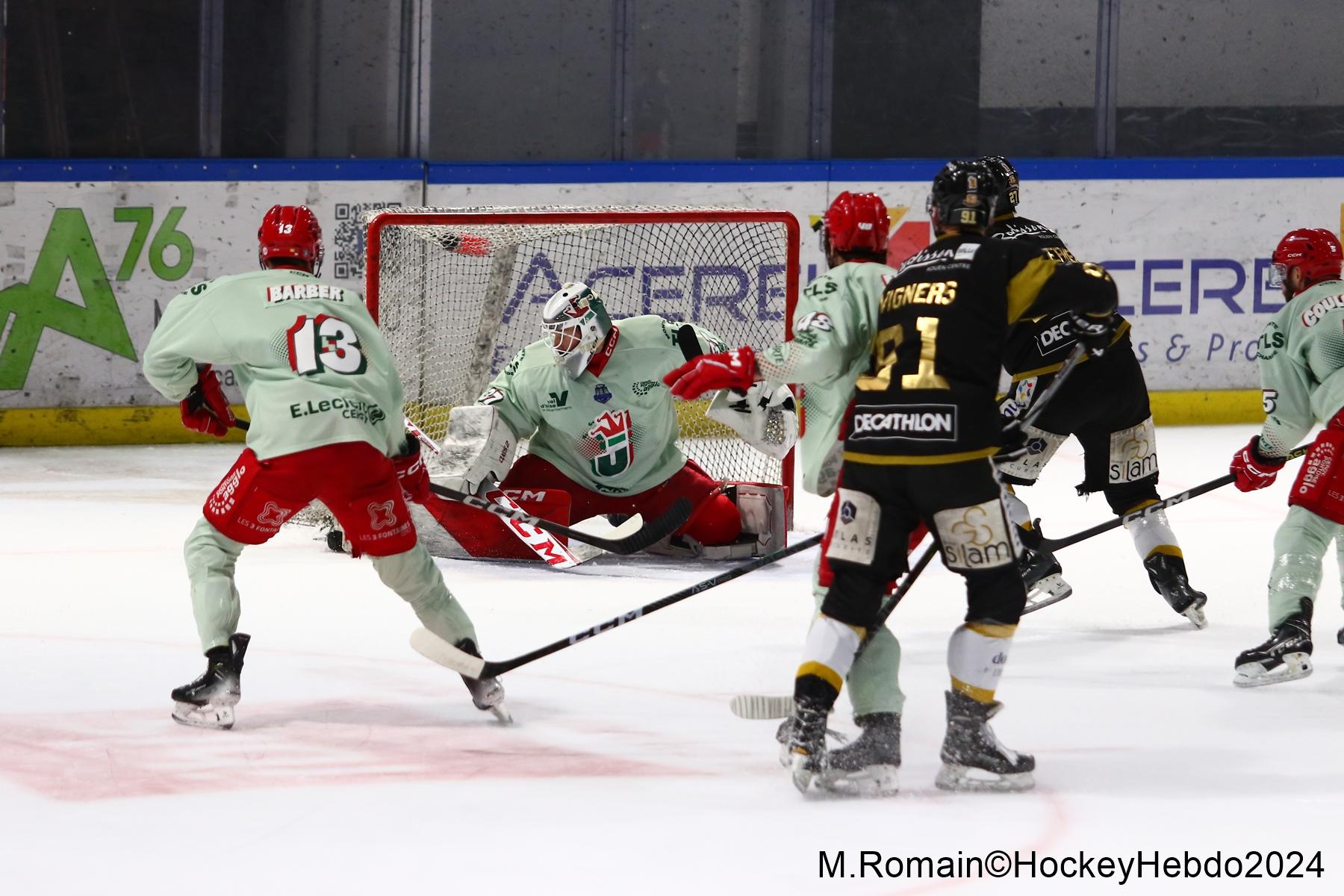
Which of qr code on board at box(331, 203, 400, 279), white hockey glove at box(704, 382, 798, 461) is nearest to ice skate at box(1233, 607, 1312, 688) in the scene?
white hockey glove at box(704, 382, 798, 461)

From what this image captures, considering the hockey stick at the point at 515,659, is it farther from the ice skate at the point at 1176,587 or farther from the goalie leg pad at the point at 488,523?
the goalie leg pad at the point at 488,523

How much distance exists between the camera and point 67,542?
5.75m

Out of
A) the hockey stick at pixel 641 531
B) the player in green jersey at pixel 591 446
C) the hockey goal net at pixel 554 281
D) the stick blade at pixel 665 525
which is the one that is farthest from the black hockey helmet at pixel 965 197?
the hockey goal net at pixel 554 281

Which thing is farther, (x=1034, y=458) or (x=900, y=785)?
(x=1034, y=458)

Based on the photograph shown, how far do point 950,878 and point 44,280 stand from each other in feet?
19.6

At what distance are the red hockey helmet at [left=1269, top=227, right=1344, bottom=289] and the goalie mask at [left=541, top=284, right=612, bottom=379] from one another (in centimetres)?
212

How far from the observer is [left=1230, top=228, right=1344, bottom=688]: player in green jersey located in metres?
4.09

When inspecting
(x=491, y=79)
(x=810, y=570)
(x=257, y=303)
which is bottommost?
(x=810, y=570)

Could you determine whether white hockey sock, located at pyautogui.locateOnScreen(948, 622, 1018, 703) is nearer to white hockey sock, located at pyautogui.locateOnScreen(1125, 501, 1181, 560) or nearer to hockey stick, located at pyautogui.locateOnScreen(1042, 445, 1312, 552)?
hockey stick, located at pyautogui.locateOnScreen(1042, 445, 1312, 552)

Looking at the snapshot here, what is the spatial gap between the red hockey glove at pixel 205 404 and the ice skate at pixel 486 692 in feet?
2.42

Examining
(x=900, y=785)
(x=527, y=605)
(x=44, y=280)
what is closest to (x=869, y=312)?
(x=900, y=785)

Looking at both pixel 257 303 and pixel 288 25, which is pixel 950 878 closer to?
pixel 257 303

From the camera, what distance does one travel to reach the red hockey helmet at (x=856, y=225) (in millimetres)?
3412

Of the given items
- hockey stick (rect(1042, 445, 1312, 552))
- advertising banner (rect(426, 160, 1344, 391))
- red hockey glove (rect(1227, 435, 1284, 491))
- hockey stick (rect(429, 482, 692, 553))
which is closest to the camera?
red hockey glove (rect(1227, 435, 1284, 491))
